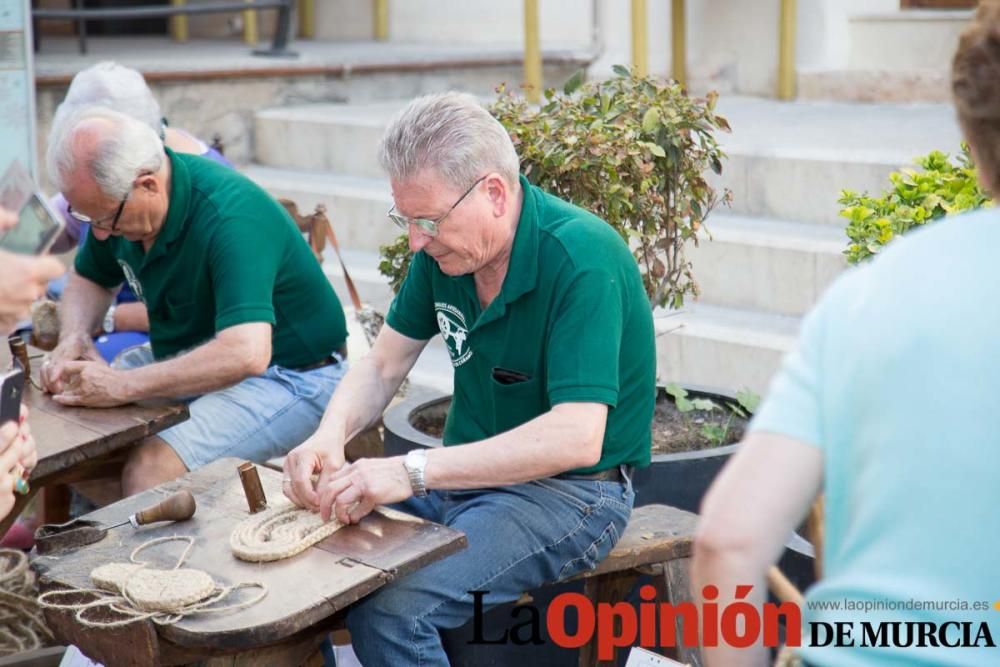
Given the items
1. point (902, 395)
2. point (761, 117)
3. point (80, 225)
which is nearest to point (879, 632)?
point (902, 395)

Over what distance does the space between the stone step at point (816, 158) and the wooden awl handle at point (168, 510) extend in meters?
2.90

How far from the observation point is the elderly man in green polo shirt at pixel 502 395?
8.11 ft

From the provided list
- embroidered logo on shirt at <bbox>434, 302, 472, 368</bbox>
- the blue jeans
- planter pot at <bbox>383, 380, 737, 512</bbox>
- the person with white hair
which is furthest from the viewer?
the person with white hair

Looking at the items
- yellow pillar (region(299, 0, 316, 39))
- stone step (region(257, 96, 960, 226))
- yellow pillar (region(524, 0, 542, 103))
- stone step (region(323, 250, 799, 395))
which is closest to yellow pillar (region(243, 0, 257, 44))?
yellow pillar (region(299, 0, 316, 39))

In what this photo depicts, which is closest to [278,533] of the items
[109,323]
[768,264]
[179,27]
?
[109,323]

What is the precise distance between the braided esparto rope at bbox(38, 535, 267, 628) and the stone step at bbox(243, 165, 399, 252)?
142 inches

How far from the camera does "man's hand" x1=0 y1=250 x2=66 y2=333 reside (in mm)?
2135

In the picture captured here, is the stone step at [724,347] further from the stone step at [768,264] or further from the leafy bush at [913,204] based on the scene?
the leafy bush at [913,204]

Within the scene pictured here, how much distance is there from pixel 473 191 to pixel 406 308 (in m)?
0.43

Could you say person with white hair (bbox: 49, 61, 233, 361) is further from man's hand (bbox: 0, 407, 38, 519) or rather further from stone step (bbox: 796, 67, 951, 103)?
stone step (bbox: 796, 67, 951, 103)

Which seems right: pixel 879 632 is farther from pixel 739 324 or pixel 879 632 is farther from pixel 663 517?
pixel 739 324

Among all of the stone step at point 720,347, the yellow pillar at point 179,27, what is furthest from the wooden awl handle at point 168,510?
the yellow pillar at point 179,27

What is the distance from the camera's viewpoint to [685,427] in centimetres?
363

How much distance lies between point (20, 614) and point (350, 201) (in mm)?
2955
